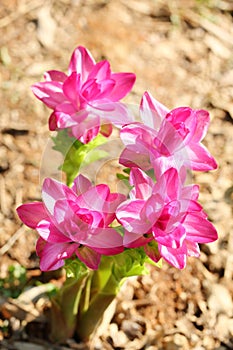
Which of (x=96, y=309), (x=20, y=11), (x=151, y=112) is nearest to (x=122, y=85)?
(x=151, y=112)

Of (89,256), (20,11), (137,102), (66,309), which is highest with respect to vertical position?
(89,256)

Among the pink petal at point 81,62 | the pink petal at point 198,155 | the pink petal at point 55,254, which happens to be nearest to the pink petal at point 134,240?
the pink petal at point 55,254

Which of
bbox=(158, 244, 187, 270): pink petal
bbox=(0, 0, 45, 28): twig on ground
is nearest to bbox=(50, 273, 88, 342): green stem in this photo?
bbox=(158, 244, 187, 270): pink petal

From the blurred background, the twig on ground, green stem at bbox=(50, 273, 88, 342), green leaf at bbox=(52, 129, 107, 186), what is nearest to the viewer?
green leaf at bbox=(52, 129, 107, 186)

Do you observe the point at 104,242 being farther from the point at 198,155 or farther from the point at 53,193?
the point at 198,155

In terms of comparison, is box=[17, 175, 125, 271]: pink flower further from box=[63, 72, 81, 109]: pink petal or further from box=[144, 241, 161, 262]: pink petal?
box=[63, 72, 81, 109]: pink petal

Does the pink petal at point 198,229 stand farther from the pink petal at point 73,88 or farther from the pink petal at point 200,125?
the pink petal at point 73,88
